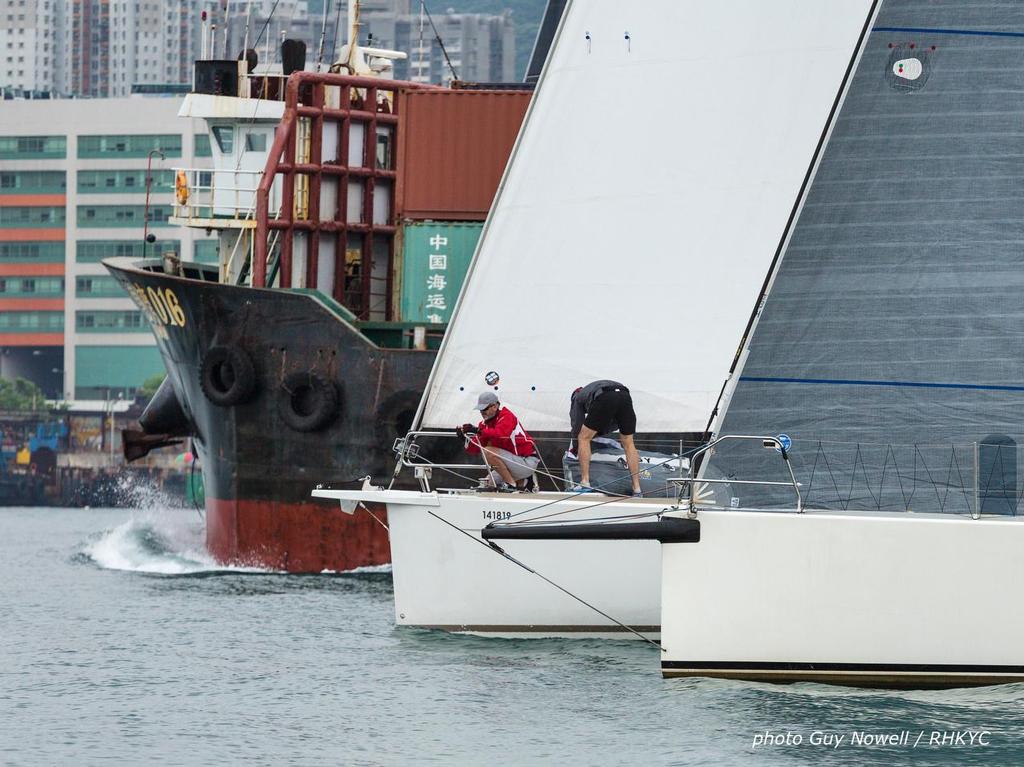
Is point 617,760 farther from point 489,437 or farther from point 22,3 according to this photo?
point 22,3

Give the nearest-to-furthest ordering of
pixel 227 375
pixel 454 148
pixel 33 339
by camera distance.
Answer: pixel 227 375, pixel 454 148, pixel 33 339

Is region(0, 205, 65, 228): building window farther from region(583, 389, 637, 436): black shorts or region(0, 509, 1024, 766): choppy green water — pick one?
region(583, 389, 637, 436): black shorts

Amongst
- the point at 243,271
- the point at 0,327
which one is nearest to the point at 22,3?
the point at 0,327

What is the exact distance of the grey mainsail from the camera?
46.1 feet

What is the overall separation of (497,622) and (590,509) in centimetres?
185

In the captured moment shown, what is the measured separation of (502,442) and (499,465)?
9.8 inches

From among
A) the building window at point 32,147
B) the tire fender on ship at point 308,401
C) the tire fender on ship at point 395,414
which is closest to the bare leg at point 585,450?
the tire fender on ship at point 395,414

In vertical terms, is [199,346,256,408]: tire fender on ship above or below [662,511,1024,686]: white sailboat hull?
above

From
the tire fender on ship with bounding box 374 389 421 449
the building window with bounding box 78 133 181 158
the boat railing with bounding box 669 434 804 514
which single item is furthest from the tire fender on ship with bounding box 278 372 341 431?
the building window with bounding box 78 133 181 158

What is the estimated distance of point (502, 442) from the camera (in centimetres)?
1634

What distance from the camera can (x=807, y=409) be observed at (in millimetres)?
14266

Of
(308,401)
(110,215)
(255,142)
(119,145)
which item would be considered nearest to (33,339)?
(110,215)

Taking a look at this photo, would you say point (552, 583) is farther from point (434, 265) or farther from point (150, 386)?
point (150, 386)

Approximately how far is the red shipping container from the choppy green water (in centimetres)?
878
